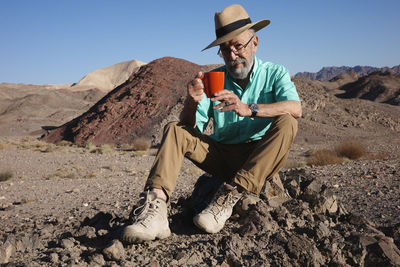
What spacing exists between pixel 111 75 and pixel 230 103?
289ft

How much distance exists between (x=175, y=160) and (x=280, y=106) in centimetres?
93

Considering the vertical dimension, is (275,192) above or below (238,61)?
below

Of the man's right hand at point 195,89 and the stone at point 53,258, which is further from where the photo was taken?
the man's right hand at point 195,89

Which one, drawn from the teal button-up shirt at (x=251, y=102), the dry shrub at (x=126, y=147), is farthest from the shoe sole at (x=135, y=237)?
the dry shrub at (x=126, y=147)

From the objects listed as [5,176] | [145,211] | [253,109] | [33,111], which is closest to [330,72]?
[33,111]

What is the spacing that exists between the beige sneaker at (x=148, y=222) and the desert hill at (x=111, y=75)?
80.4 metres

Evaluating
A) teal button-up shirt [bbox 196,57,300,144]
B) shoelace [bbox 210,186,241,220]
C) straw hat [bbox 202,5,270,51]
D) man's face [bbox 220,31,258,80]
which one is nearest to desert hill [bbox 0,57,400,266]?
shoelace [bbox 210,186,241,220]

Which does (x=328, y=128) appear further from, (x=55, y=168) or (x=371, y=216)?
(x=371, y=216)

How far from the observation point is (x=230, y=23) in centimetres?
303

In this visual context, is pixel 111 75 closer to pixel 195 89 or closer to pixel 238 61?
pixel 238 61

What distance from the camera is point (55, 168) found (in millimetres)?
9891

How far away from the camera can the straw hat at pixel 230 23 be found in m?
2.99

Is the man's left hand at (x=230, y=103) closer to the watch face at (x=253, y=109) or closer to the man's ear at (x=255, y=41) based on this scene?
the watch face at (x=253, y=109)

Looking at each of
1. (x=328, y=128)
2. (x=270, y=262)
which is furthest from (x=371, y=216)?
(x=328, y=128)
